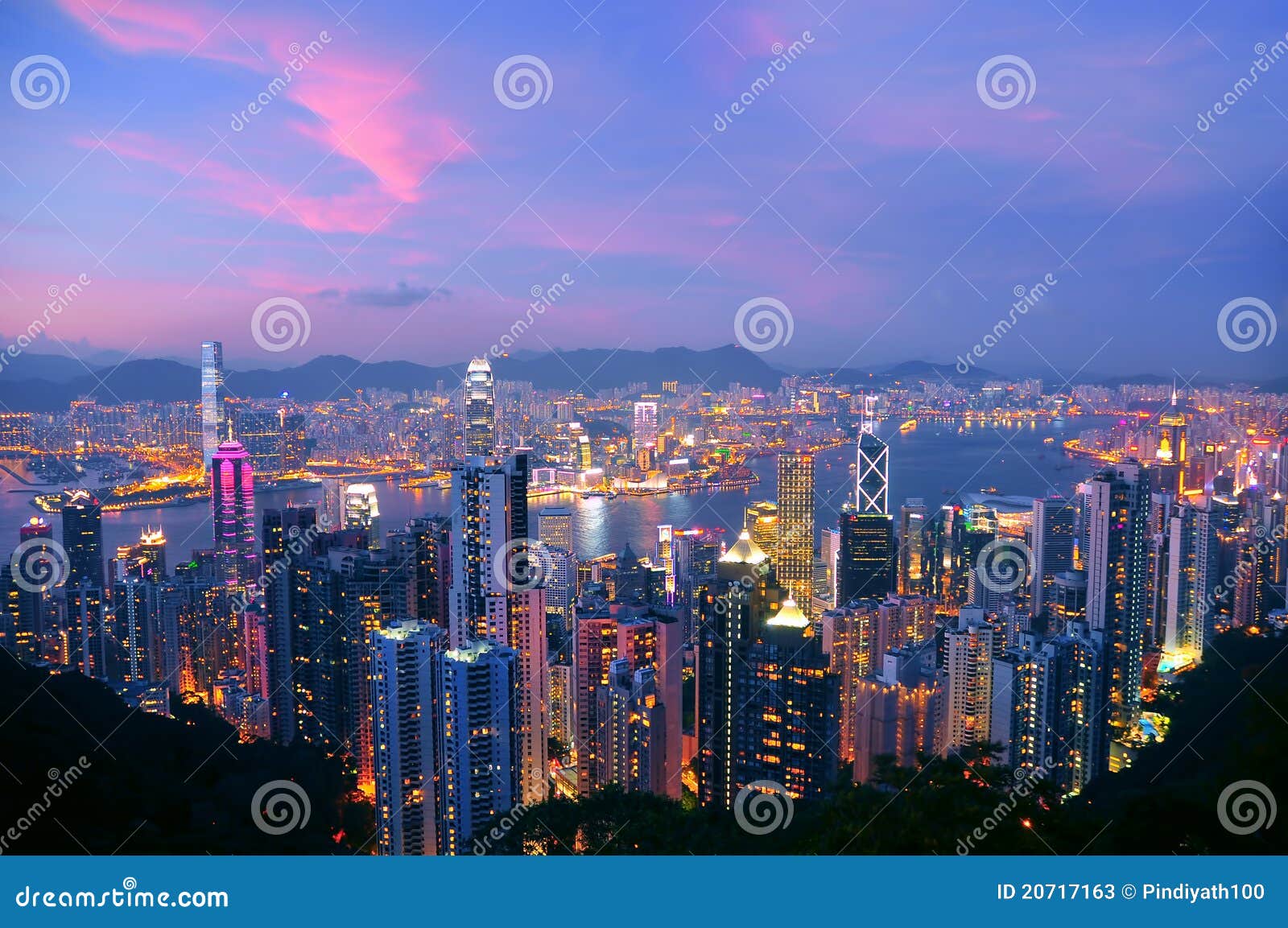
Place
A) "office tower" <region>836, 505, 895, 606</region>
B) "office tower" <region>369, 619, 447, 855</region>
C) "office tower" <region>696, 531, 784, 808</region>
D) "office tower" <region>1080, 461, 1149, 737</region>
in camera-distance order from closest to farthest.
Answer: "office tower" <region>369, 619, 447, 855</region>
"office tower" <region>696, 531, 784, 808</region>
"office tower" <region>1080, 461, 1149, 737</region>
"office tower" <region>836, 505, 895, 606</region>

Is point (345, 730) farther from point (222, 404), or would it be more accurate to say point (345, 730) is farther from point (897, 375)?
point (897, 375)

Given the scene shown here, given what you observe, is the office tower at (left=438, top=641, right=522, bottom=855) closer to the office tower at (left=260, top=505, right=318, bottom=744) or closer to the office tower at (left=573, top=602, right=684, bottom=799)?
the office tower at (left=573, top=602, right=684, bottom=799)

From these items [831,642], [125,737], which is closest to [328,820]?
[125,737]

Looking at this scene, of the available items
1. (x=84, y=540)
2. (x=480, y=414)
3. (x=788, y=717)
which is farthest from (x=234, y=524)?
(x=788, y=717)

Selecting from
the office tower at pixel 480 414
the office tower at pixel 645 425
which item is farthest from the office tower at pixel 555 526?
the office tower at pixel 645 425

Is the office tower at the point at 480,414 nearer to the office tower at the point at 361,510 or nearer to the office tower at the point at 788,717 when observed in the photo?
the office tower at the point at 361,510

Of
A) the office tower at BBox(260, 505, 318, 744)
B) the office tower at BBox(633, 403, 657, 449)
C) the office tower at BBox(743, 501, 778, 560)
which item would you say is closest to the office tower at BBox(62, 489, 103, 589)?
the office tower at BBox(260, 505, 318, 744)

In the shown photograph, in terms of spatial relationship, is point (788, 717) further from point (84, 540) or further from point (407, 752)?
point (84, 540)
